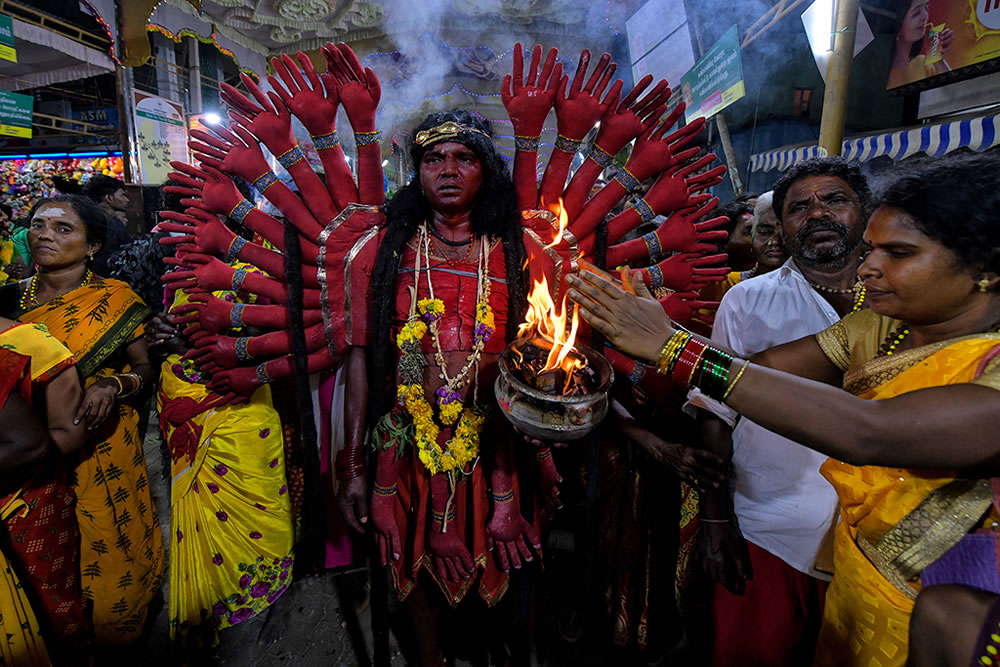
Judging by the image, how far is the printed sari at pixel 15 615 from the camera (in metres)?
1.70

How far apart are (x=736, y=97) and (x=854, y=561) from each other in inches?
187

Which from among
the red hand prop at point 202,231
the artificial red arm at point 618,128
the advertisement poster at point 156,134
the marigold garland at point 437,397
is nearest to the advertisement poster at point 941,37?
the artificial red arm at point 618,128

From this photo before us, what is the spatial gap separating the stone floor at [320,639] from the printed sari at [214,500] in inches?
5.7

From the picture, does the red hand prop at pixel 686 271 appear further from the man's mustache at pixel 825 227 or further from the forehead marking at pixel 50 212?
the forehead marking at pixel 50 212

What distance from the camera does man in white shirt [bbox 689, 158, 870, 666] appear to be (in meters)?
2.03

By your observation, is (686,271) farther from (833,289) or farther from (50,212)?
(50,212)

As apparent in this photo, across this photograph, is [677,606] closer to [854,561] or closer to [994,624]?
[854,561]

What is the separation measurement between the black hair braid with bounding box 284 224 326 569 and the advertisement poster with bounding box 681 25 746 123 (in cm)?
405

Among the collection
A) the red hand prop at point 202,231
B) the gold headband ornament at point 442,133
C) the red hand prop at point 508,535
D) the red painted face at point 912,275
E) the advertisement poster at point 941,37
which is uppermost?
the advertisement poster at point 941,37

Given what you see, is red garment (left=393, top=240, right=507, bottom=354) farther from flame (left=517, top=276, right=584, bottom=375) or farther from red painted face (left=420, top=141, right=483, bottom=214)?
flame (left=517, top=276, right=584, bottom=375)

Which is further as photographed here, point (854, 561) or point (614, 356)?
point (614, 356)

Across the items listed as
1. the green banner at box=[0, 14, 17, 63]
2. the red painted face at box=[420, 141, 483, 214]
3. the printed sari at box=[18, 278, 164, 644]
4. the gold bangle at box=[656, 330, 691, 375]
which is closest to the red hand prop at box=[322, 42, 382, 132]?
the red painted face at box=[420, 141, 483, 214]

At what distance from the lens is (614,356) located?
7.66ft

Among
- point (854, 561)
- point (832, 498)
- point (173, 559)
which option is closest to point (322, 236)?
point (173, 559)
